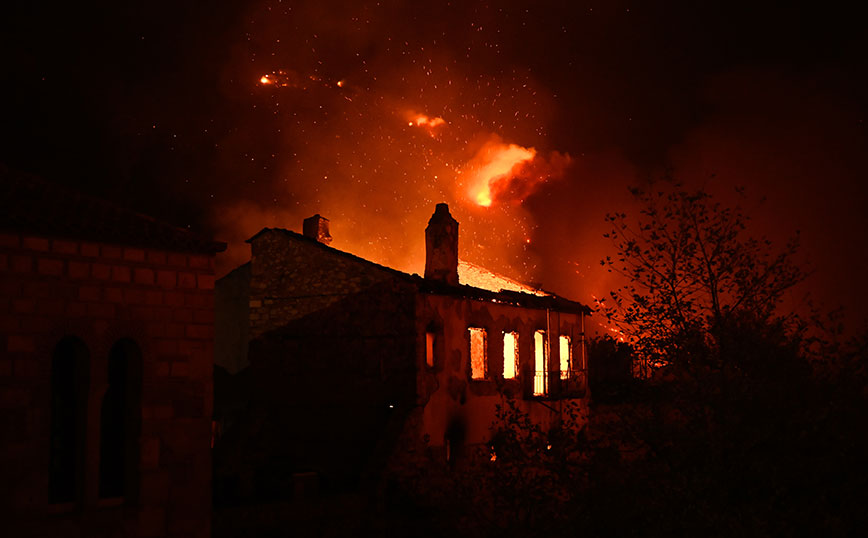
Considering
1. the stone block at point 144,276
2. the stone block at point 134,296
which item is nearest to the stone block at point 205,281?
the stone block at point 144,276

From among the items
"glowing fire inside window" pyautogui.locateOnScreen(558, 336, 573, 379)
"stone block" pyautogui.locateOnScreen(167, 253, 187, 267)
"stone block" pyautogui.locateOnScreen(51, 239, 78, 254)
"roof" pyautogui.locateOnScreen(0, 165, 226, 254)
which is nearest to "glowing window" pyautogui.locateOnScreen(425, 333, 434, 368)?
"glowing fire inside window" pyautogui.locateOnScreen(558, 336, 573, 379)

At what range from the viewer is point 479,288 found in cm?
2073

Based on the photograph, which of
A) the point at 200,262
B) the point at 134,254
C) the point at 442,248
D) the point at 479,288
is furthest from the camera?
the point at 479,288

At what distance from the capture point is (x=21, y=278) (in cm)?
955

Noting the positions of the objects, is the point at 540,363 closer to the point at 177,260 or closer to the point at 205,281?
the point at 205,281

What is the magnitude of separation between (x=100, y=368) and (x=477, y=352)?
11.2m

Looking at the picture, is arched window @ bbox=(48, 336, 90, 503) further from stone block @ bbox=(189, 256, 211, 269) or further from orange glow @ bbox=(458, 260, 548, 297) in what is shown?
orange glow @ bbox=(458, 260, 548, 297)

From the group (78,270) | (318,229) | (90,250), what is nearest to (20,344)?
(78,270)

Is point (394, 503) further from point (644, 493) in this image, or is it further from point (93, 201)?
point (93, 201)

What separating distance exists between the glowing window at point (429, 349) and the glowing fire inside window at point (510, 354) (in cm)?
327

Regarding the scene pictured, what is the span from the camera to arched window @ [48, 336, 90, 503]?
991 cm

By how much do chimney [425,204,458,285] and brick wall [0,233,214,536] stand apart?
9.22 meters

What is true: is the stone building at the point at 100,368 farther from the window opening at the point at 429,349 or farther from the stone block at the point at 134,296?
the window opening at the point at 429,349

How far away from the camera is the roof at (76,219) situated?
978 cm
